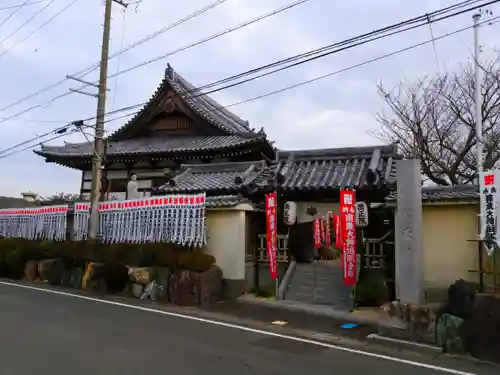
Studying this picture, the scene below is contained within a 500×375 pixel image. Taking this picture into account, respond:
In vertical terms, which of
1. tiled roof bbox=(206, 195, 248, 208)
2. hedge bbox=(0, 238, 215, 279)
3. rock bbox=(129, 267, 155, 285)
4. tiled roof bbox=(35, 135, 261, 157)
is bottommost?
rock bbox=(129, 267, 155, 285)

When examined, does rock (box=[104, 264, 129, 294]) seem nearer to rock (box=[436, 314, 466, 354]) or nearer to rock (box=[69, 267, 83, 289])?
rock (box=[69, 267, 83, 289])

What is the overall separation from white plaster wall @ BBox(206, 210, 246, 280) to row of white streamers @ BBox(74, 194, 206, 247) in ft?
1.80

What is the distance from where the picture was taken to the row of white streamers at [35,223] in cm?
1912

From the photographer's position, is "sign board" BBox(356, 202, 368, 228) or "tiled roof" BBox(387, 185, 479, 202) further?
"sign board" BBox(356, 202, 368, 228)

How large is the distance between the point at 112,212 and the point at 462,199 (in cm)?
1209

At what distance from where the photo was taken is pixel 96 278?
15.1 m

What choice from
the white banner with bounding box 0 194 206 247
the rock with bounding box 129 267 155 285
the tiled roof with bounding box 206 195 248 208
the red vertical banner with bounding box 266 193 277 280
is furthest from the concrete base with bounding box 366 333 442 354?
the rock with bounding box 129 267 155 285

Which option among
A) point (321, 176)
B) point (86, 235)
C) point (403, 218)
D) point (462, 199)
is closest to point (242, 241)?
point (321, 176)

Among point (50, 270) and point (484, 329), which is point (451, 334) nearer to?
point (484, 329)

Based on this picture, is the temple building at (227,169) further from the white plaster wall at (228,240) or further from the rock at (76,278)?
the rock at (76,278)

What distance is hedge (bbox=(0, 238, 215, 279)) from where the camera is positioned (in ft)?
43.6

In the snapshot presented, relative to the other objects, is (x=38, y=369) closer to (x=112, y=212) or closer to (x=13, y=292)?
(x=13, y=292)

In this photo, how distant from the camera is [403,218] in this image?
9.80 metres

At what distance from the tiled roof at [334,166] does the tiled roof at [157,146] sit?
5.16m
